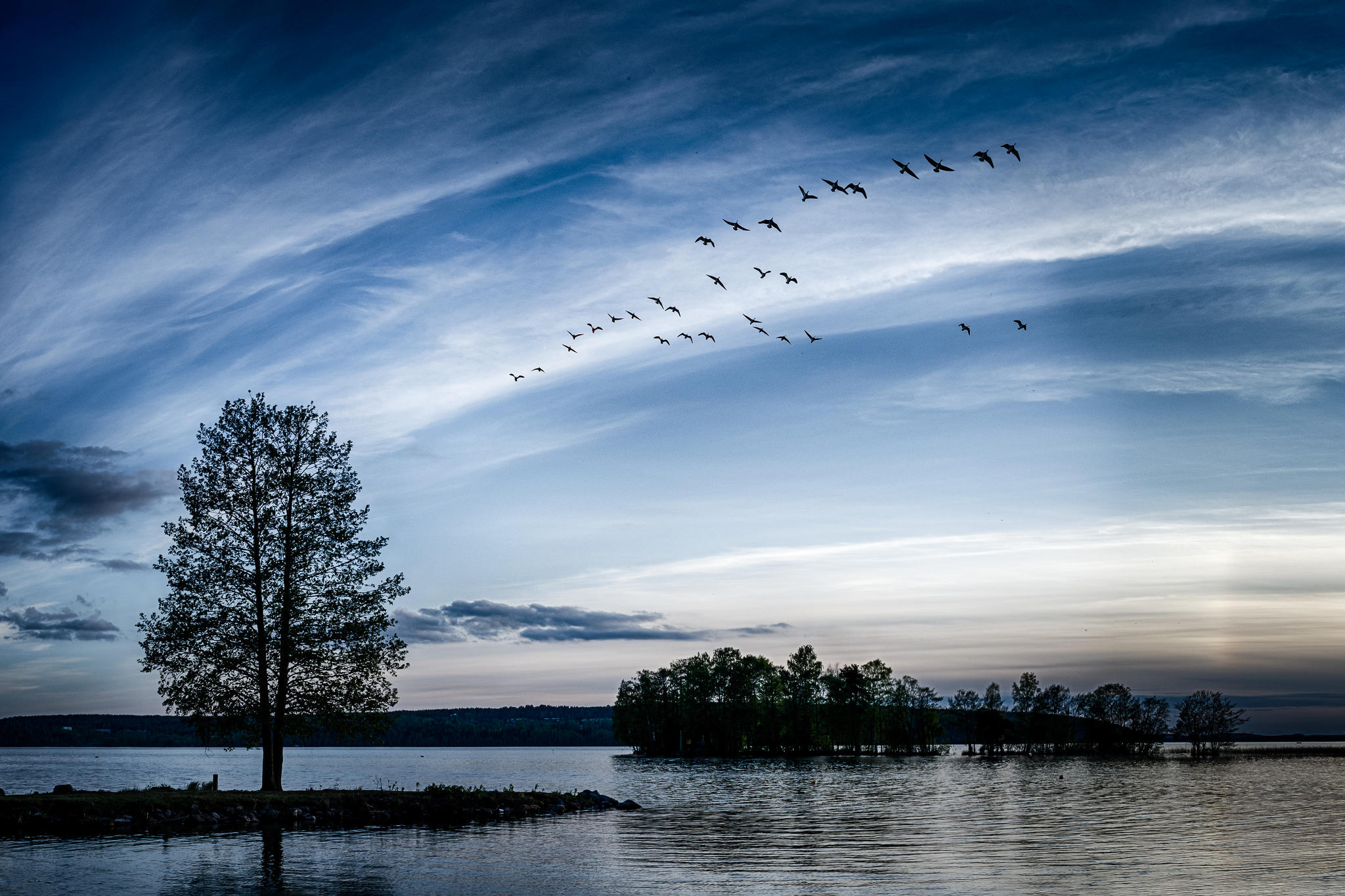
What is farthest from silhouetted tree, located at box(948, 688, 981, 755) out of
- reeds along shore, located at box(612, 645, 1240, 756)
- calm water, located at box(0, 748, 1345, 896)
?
calm water, located at box(0, 748, 1345, 896)

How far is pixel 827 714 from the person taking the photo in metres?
173

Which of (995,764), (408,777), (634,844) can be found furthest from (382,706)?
(995,764)

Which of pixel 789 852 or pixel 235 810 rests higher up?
pixel 235 810

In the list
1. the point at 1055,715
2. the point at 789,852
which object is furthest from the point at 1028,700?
the point at 789,852

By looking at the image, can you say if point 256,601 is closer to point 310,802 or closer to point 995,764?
point 310,802

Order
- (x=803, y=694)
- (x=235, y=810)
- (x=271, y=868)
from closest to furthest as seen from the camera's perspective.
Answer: (x=271, y=868), (x=235, y=810), (x=803, y=694)

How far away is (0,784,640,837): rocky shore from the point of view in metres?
33.9

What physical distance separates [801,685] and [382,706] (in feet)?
455

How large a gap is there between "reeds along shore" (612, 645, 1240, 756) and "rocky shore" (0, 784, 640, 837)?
12492 centimetres

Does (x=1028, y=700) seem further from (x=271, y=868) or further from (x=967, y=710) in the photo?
(x=271, y=868)

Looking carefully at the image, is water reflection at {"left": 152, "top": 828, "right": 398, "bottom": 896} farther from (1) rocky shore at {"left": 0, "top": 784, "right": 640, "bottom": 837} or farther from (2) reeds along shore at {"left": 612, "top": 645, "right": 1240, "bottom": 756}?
(2) reeds along shore at {"left": 612, "top": 645, "right": 1240, "bottom": 756}

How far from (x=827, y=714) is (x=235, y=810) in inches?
5883

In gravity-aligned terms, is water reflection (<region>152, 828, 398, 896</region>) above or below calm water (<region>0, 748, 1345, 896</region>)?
above

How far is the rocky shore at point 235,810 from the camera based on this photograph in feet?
111
